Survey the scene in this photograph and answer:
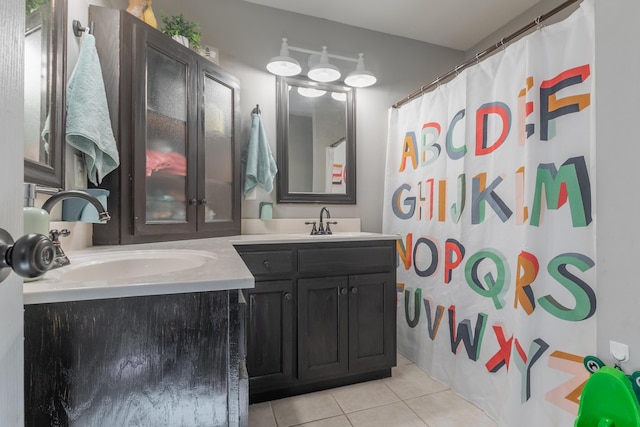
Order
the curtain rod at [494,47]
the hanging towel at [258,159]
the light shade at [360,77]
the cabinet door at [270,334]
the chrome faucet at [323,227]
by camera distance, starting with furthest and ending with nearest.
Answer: the light shade at [360,77] < the chrome faucet at [323,227] < the hanging towel at [258,159] < the cabinet door at [270,334] < the curtain rod at [494,47]

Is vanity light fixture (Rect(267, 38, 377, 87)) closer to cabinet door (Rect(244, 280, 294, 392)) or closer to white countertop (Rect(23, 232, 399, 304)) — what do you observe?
cabinet door (Rect(244, 280, 294, 392))

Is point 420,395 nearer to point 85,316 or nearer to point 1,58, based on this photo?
point 85,316

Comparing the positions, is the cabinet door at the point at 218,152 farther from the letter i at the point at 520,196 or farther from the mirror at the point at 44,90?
the letter i at the point at 520,196

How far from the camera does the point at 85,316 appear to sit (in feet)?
2.01

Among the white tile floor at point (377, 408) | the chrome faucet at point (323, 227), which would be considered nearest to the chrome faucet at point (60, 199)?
the white tile floor at point (377, 408)

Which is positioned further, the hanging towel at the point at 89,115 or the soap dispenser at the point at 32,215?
the hanging towel at the point at 89,115

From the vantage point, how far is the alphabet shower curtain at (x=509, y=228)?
121 cm

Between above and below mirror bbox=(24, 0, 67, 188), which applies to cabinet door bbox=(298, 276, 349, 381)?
below

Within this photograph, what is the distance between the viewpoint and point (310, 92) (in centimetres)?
234

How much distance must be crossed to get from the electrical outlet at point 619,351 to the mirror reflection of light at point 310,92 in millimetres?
2154

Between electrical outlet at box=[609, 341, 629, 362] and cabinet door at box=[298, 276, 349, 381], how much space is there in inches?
46.3

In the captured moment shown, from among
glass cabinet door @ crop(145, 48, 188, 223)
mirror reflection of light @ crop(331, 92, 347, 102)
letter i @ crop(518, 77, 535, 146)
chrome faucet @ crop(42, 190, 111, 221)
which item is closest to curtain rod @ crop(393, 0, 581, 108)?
letter i @ crop(518, 77, 535, 146)

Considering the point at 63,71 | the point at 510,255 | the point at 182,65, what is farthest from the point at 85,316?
the point at 510,255

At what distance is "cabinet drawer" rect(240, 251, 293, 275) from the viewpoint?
1.63 metres
